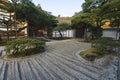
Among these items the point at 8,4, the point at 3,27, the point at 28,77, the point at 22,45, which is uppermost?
the point at 8,4

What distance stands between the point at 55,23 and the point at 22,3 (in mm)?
7156

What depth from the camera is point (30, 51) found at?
8.74 meters

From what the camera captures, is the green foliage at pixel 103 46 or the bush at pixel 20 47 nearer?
the green foliage at pixel 103 46

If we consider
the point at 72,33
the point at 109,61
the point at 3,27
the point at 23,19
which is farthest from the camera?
the point at 72,33

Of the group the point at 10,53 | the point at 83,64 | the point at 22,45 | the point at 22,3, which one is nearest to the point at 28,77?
the point at 83,64

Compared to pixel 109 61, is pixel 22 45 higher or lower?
higher

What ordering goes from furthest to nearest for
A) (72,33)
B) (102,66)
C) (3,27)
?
(72,33), (3,27), (102,66)

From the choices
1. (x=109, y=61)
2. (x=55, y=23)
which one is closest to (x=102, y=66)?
(x=109, y=61)

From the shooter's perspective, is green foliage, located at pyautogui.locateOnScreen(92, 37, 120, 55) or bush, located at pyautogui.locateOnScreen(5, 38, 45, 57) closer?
green foliage, located at pyautogui.locateOnScreen(92, 37, 120, 55)

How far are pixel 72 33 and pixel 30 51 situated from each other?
1483 centimetres

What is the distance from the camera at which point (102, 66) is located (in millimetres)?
5676

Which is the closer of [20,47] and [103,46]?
[103,46]

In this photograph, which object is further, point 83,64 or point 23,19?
point 23,19

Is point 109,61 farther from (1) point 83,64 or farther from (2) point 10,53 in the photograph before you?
(2) point 10,53
